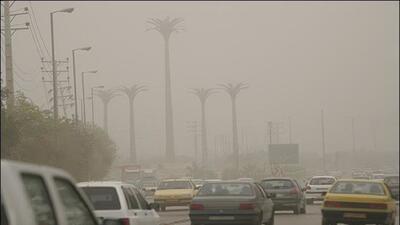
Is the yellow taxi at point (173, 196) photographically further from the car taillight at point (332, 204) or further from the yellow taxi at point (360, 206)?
the car taillight at point (332, 204)

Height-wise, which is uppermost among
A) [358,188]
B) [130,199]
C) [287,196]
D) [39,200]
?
[39,200]

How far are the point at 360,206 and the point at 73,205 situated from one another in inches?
721

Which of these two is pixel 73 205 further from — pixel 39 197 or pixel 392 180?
pixel 392 180

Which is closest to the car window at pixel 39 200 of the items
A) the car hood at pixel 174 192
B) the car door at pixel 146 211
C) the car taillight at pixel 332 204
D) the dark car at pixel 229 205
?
the car door at pixel 146 211

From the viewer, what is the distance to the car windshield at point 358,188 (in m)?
25.4

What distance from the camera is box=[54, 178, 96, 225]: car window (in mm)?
6952

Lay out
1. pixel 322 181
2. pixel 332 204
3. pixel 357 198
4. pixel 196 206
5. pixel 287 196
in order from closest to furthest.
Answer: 1. pixel 357 198
2. pixel 332 204
3. pixel 196 206
4. pixel 287 196
5. pixel 322 181

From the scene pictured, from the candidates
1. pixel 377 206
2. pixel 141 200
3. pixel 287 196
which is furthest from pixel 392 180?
pixel 141 200

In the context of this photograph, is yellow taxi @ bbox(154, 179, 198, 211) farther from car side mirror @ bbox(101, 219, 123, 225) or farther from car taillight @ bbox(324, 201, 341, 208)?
car side mirror @ bbox(101, 219, 123, 225)

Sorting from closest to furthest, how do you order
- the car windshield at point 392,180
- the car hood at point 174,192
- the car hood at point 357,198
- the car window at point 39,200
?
1. the car window at point 39,200
2. the car hood at point 357,198
3. the car hood at point 174,192
4. the car windshield at point 392,180

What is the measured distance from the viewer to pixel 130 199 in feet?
53.0

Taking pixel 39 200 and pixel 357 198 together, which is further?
pixel 357 198

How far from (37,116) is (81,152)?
1063 centimetres

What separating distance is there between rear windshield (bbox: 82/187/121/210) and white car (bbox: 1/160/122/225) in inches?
Result: 296
